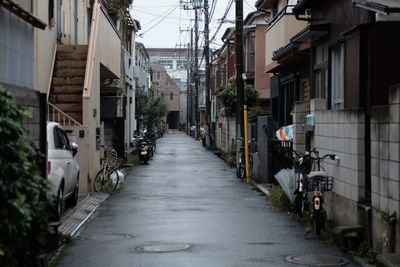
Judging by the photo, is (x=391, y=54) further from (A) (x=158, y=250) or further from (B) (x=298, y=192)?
(A) (x=158, y=250)

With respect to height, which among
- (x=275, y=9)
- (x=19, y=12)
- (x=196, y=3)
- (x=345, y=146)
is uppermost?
(x=196, y=3)

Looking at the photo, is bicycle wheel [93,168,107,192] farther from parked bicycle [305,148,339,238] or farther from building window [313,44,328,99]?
parked bicycle [305,148,339,238]

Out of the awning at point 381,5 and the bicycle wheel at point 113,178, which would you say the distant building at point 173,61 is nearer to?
the bicycle wheel at point 113,178

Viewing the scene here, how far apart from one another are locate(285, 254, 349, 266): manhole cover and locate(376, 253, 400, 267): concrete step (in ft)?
3.58

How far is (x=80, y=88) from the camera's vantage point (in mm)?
17391

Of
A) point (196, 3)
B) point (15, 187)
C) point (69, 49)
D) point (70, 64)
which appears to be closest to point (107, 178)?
point (70, 64)

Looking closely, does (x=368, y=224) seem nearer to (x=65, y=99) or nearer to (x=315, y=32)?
(x=315, y=32)

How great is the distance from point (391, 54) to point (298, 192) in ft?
11.3

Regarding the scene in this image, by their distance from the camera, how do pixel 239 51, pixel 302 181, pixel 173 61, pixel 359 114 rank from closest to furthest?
pixel 359 114
pixel 302 181
pixel 239 51
pixel 173 61

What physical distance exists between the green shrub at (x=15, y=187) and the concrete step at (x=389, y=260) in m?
3.83

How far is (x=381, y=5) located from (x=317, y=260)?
3.73 metres

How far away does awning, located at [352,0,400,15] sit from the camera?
27.2 ft

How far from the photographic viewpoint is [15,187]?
180 inches

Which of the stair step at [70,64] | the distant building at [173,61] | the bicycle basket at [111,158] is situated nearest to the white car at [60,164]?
the bicycle basket at [111,158]
